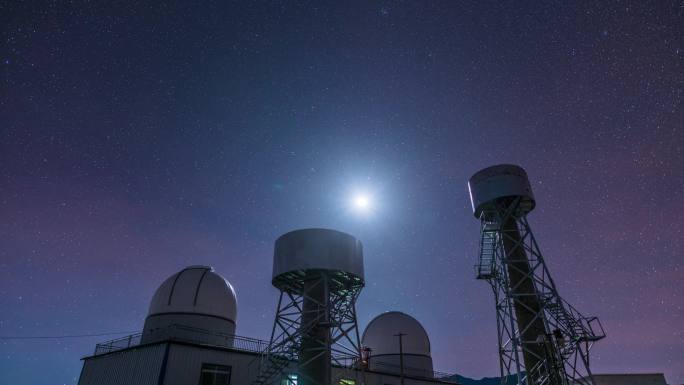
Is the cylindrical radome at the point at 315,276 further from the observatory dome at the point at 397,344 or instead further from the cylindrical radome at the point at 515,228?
the observatory dome at the point at 397,344

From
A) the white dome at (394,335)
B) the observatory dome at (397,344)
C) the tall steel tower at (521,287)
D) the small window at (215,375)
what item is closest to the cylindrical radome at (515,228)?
the tall steel tower at (521,287)

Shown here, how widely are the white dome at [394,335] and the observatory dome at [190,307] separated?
15205 mm

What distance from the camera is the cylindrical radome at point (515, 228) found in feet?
69.2

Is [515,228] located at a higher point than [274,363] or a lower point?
higher

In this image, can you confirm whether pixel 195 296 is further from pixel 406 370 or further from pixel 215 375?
pixel 406 370

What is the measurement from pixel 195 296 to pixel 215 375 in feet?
20.6

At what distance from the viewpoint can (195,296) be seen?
2595 centimetres

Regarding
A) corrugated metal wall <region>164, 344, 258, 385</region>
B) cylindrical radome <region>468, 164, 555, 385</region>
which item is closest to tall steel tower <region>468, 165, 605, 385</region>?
cylindrical radome <region>468, 164, 555, 385</region>

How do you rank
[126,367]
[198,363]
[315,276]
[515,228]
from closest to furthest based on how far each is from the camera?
[198,363] → [126,367] → [315,276] → [515,228]

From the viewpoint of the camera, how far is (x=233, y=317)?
90.1 feet

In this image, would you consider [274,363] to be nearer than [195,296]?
Yes

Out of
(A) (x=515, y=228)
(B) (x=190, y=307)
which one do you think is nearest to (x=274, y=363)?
(B) (x=190, y=307)

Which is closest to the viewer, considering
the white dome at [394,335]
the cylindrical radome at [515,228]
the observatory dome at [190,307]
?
the cylindrical radome at [515,228]

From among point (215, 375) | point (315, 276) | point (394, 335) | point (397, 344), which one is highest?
point (394, 335)
